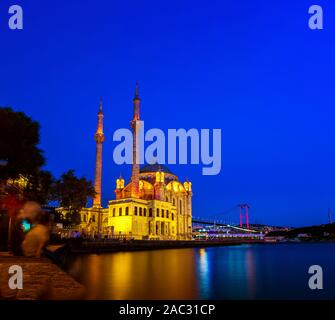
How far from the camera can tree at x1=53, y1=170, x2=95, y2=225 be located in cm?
5247

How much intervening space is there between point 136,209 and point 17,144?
63875 millimetres

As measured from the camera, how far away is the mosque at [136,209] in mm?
89438

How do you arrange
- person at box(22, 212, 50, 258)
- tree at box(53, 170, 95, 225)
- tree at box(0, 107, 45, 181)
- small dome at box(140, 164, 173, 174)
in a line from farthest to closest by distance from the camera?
small dome at box(140, 164, 173, 174) < tree at box(53, 170, 95, 225) < tree at box(0, 107, 45, 181) < person at box(22, 212, 50, 258)

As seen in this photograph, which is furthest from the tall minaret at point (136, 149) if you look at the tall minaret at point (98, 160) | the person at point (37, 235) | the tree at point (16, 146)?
the person at point (37, 235)

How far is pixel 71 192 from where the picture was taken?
5300cm

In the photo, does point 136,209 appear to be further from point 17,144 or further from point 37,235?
point 37,235

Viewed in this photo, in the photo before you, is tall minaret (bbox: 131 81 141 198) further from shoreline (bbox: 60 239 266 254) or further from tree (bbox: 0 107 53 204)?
tree (bbox: 0 107 53 204)

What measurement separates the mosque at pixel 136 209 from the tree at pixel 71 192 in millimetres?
25302

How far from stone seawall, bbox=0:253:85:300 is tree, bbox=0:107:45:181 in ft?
35.4

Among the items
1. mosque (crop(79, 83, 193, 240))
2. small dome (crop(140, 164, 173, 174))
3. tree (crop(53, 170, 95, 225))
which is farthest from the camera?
small dome (crop(140, 164, 173, 174))

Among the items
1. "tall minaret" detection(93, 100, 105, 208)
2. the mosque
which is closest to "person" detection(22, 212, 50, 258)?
the mosque
